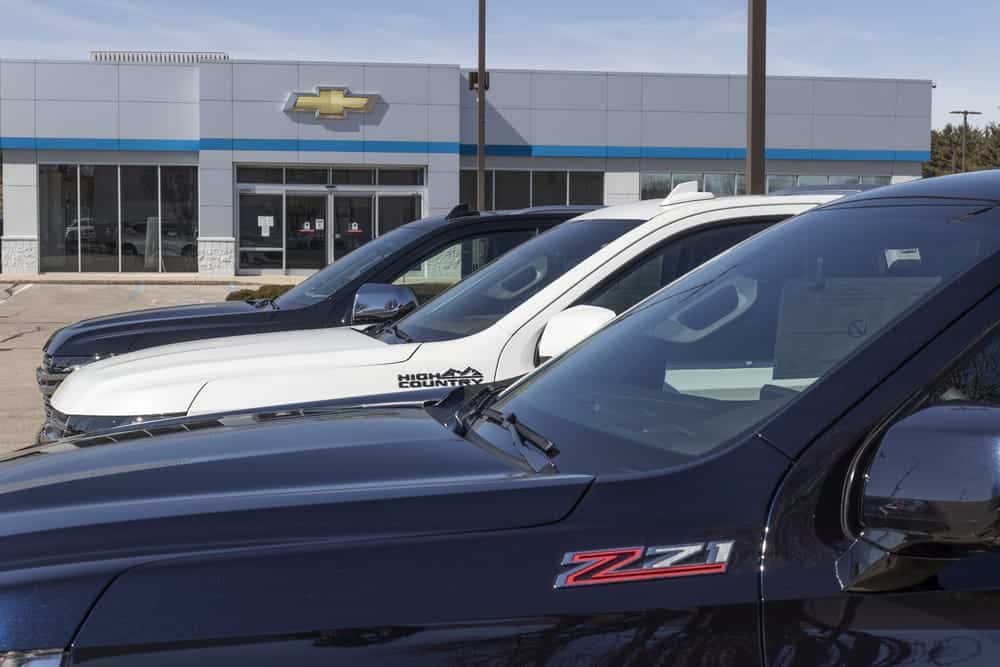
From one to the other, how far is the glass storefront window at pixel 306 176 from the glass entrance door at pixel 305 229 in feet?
1.35

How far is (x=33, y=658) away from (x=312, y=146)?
1377 inches

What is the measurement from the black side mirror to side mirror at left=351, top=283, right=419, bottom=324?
4.87 metres

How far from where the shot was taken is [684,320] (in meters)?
3.09

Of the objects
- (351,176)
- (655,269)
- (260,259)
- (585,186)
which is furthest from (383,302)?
(585,186)

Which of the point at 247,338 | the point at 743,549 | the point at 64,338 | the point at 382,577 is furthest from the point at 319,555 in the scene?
the point at 64,338

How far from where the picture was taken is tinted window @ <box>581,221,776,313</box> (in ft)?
17.5

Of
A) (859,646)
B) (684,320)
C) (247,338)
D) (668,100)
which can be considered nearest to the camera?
(859,646)

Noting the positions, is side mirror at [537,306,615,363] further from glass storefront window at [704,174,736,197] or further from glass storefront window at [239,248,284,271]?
glass storefront window at [704,174,736,197]

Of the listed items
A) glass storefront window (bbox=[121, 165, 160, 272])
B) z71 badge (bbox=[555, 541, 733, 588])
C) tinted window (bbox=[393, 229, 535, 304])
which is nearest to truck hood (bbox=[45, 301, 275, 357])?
tinted window (bbox=[393, 229, 535, 304])

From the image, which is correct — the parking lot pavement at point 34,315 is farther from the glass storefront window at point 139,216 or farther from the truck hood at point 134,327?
the glass storefront window at point 139,216

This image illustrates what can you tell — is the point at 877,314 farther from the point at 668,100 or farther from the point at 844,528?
the point at 668,100

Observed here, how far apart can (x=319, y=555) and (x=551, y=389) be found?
1.21 m

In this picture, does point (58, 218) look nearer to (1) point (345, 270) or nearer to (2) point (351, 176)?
(2) point (351, 176)

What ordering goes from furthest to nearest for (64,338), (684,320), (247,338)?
1. (64,338)
2. (247,338)
3. (684,320)
